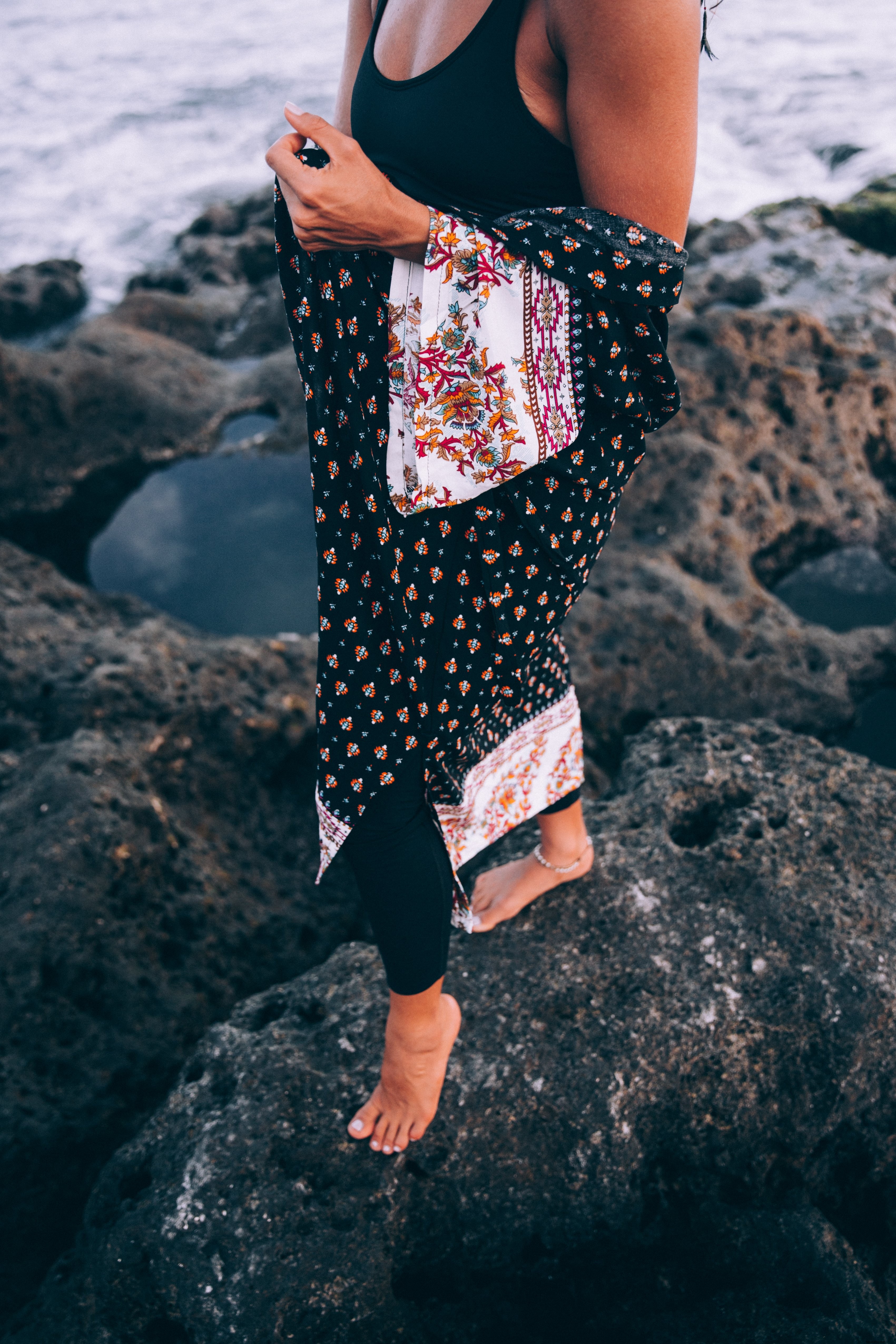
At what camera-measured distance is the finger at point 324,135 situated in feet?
3.27

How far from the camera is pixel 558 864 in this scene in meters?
1.84

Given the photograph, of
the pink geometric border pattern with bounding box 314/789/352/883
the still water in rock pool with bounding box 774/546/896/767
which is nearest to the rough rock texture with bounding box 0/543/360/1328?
the pink geometric border pattern with bounding box 314/789/352/883

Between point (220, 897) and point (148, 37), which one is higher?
point (148, 37)

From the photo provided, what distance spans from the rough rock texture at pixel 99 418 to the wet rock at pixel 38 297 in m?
2.43

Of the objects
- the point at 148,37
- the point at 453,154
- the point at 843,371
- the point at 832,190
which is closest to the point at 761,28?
the point at 832,190

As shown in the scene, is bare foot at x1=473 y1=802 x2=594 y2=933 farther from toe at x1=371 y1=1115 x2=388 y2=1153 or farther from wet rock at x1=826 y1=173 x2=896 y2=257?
wet rock at x1=826 y1=173 x2=896 y2=257

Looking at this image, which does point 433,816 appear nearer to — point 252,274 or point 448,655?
point 448,655

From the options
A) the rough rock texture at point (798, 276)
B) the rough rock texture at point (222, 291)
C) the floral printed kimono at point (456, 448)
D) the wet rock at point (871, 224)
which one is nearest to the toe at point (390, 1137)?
the floral printed kimono at point (456, 448)

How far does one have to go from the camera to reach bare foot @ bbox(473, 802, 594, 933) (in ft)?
5.95

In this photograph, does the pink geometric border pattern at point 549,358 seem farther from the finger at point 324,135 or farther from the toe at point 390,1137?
the toe at point 390,1137

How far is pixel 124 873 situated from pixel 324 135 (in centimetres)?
152

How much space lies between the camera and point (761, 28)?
15930 mm

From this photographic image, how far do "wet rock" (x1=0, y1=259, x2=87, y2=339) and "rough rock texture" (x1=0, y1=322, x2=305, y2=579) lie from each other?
2.43m

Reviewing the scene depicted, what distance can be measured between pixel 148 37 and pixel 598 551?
77.3 ft
